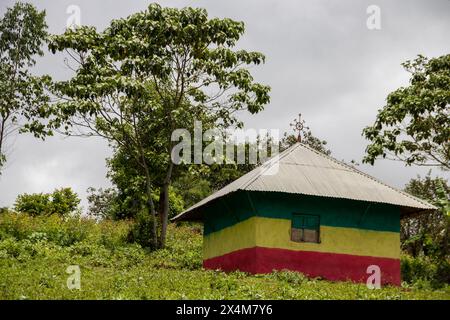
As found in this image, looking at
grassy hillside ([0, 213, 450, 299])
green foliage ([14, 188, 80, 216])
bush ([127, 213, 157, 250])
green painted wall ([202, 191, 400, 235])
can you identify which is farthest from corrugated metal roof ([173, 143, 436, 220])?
green foliage ([14, 188, 80, 216])

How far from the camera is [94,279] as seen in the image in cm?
1486

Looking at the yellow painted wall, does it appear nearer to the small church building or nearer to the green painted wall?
the small church building

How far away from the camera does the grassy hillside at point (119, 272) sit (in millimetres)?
12062

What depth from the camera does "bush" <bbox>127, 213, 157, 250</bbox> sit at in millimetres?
27016

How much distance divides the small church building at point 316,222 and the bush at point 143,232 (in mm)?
7383

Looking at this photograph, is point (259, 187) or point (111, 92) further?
point (111, 92)

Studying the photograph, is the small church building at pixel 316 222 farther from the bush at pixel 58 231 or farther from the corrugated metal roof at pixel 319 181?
the bush at pixel 58 231

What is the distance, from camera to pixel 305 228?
62.5 feet

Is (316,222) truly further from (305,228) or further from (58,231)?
(58,231)

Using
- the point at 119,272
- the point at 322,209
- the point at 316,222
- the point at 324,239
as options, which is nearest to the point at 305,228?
the point at 316,222

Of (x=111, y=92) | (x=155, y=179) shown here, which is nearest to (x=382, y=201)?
(x=111, y=92)
